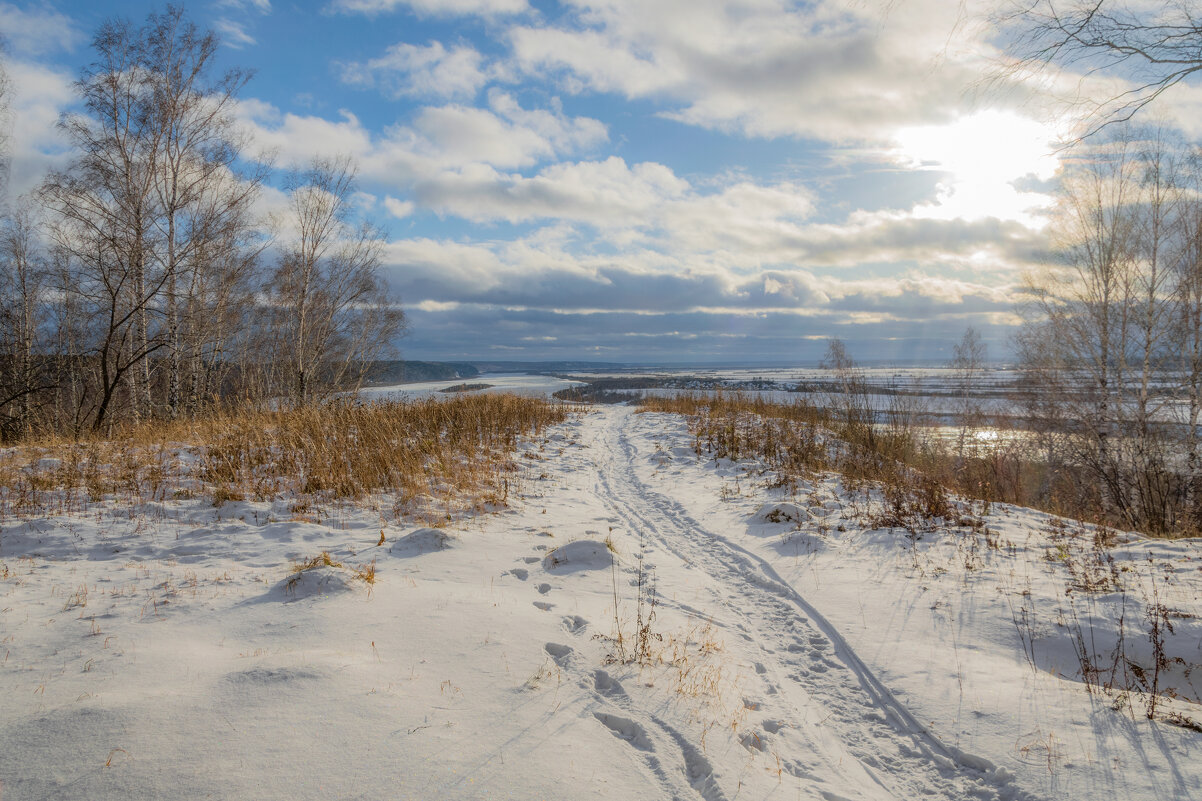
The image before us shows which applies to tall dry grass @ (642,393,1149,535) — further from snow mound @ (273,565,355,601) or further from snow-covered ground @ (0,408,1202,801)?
snow mound @ (273,565,355,601)

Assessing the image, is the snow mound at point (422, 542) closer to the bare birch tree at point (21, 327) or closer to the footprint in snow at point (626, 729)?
the footprint in snow at point (626, 729)

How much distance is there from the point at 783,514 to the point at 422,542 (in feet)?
15.7

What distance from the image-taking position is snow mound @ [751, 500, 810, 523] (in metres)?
7.01

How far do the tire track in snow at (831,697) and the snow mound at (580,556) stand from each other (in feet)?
3.64

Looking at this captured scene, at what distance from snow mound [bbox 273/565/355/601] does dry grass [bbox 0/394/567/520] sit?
7.77ft

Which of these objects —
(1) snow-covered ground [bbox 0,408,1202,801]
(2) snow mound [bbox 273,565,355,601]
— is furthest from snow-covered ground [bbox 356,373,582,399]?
(2) snow mound [bbox 273,565,355,601]

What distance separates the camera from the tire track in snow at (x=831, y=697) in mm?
2621

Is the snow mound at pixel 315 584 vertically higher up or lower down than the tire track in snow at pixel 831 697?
higher up

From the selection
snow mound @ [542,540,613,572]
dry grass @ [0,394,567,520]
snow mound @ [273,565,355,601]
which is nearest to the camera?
snow mound @ [273,565,355,601]

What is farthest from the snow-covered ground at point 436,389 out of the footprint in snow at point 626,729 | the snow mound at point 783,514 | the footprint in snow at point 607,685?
the footprint in snow at point 626,729

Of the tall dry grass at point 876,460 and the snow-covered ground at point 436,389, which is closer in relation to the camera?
the tall dry grass at point 876,460

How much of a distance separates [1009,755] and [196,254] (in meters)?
16.7

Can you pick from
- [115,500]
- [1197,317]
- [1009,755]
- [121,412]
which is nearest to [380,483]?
[115,500]

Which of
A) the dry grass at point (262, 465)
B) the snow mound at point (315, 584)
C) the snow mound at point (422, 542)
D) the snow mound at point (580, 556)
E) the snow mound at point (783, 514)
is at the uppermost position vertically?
the dry grass at point (262, 465)
